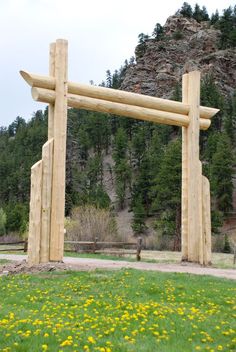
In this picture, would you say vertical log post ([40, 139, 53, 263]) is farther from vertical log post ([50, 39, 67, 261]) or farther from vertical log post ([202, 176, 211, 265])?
vertical log post ([202, 176, 211, 265])

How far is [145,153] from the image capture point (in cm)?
6469

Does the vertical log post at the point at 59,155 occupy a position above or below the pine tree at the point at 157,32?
below

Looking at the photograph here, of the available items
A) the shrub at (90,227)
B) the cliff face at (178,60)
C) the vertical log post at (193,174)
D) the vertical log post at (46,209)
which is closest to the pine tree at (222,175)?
the shrub at (90,227)

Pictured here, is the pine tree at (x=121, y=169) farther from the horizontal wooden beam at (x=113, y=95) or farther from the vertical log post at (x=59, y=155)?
the vertical log post at (x=59, y=155)

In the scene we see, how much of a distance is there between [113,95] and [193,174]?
3413mm

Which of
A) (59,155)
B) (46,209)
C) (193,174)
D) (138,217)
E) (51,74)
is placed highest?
(51,74)

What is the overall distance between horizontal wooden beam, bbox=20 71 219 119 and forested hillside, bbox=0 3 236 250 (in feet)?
85.1

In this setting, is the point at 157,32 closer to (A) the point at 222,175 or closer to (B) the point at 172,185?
(A) the point at 222,175

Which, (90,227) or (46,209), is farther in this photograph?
(90,227)

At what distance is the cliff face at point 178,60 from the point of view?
8306 cm

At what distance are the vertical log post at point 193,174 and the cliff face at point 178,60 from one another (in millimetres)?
64930

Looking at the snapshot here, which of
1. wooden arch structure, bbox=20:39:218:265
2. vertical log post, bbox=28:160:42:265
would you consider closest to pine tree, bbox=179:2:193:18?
wooden arch structure, bbox=20:39:218:265

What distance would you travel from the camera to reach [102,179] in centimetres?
6900

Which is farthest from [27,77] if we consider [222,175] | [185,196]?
[222,175]
